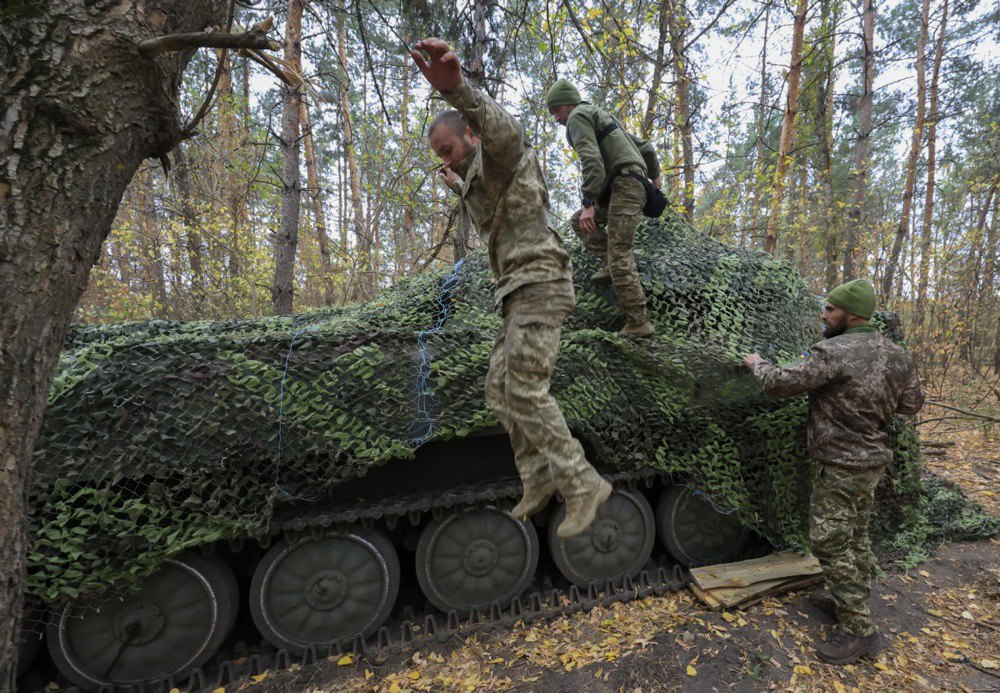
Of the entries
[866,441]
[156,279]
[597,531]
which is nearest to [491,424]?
A: [597,531]

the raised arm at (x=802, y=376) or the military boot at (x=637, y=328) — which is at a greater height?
the military boot at (x=637, y=328)

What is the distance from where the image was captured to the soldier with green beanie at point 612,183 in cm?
344

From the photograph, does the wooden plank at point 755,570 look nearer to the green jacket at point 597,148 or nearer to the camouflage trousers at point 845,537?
the camouflage trousers at point 845,537

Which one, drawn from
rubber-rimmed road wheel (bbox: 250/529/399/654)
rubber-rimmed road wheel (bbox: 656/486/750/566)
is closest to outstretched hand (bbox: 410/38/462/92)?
rubber-rimmed road wheel (bbox: 250/529/399/654)

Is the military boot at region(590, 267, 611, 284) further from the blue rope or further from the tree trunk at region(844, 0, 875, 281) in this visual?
the tree trunk at region(844, 0, 875, 281)

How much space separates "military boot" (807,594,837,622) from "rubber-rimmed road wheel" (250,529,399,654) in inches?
118

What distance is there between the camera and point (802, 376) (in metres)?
3.12

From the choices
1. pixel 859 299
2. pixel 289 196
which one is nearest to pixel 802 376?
pixel 859 299

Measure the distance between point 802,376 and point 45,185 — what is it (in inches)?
145

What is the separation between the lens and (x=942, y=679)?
285 centimetres

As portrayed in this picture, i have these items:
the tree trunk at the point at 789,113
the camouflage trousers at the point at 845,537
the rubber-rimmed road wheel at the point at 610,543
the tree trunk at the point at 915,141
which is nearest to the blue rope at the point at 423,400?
the rubber-rimmed road wheel at the point at 610,543

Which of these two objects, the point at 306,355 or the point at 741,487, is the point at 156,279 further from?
the point at 741,487

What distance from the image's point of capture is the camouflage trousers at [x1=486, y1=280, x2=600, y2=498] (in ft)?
7.56

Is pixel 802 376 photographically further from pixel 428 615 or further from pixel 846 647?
pixel 428 615
